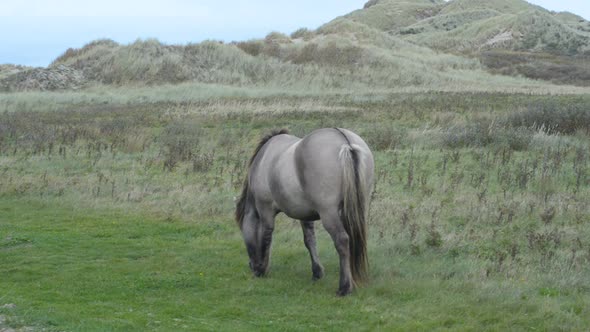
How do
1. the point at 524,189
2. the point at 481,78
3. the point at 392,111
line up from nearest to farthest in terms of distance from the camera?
the point at 524,189
the point at 392,111
the point at 481,78

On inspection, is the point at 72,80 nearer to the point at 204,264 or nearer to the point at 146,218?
the point at 146,218

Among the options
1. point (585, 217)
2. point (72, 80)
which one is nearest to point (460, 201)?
point (585, 217)

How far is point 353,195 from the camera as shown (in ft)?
25.4

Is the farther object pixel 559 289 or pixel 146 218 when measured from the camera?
pixel 146 218

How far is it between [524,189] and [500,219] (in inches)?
100

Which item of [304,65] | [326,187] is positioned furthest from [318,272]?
[304,65]

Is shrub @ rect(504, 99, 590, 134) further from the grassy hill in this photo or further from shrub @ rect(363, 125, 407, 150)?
the grassy hill

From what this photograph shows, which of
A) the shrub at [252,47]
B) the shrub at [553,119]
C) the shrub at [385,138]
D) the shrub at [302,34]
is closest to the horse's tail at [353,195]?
the shrub at [385,138]

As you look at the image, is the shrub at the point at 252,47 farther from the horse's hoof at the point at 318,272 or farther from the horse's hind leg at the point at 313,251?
the horse's hoof at the point at 318,272

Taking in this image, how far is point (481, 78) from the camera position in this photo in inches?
2141

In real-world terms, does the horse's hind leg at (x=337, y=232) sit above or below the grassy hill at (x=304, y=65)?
below

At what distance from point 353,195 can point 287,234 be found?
404 cm

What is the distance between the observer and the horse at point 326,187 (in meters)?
7.81

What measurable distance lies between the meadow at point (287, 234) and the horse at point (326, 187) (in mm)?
648
